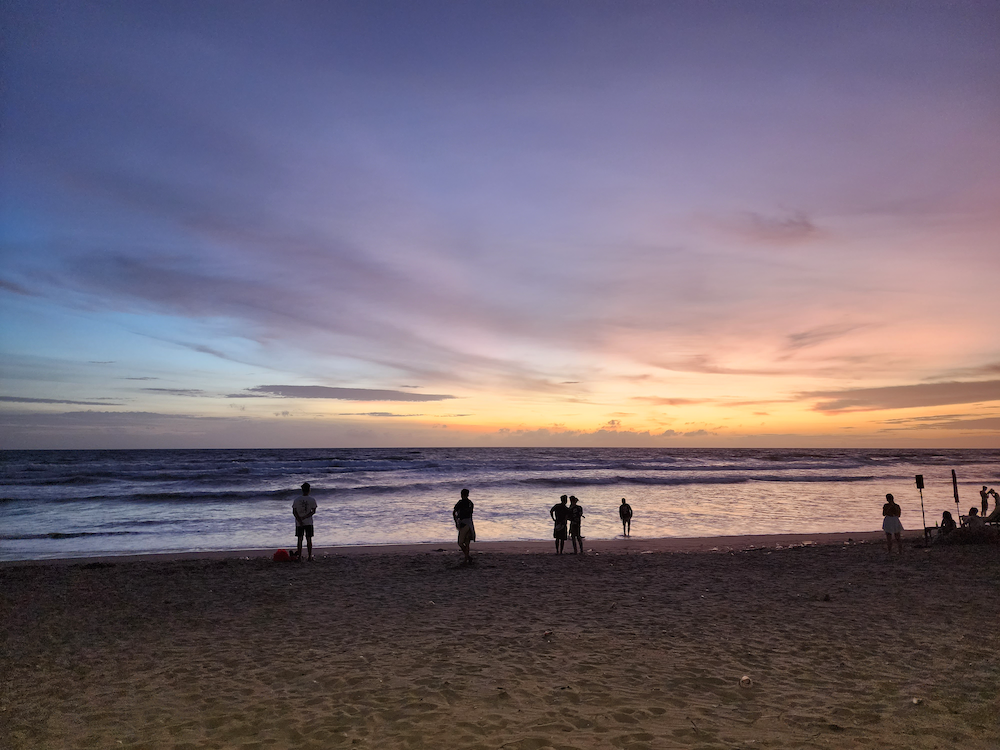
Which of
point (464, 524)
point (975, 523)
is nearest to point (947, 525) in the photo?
point (975, 523)

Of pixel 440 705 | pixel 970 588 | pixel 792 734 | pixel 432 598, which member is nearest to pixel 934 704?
pixel 792 734

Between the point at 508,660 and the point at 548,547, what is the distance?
11.3 m

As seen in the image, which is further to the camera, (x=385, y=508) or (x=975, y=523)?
(x=385, y=508)

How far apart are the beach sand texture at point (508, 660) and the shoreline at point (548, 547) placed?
3.74 metres

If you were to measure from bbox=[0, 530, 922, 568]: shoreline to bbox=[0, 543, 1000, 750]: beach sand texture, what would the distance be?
3.74 m

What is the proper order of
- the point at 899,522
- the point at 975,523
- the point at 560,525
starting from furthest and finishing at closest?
the point at 560,525
the point at 975,523
the point at 899,522

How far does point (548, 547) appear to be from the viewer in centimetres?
1830

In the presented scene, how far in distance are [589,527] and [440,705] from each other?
1830 centimetres

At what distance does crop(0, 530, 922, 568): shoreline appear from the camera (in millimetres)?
16516

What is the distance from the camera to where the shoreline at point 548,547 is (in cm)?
1652

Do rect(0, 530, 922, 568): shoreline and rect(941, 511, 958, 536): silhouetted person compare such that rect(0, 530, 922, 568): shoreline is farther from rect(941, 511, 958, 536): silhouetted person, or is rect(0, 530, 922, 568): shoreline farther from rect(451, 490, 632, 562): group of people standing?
rect(941, 511, 958, 536): silhouetted person

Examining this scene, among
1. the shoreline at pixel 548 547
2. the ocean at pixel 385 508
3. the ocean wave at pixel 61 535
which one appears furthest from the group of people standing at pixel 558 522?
the ocean wave at pixel 61 535

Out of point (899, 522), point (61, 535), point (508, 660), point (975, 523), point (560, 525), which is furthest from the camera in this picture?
point (61, 535)

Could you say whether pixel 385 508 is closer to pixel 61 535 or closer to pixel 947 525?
pixel 61 535
